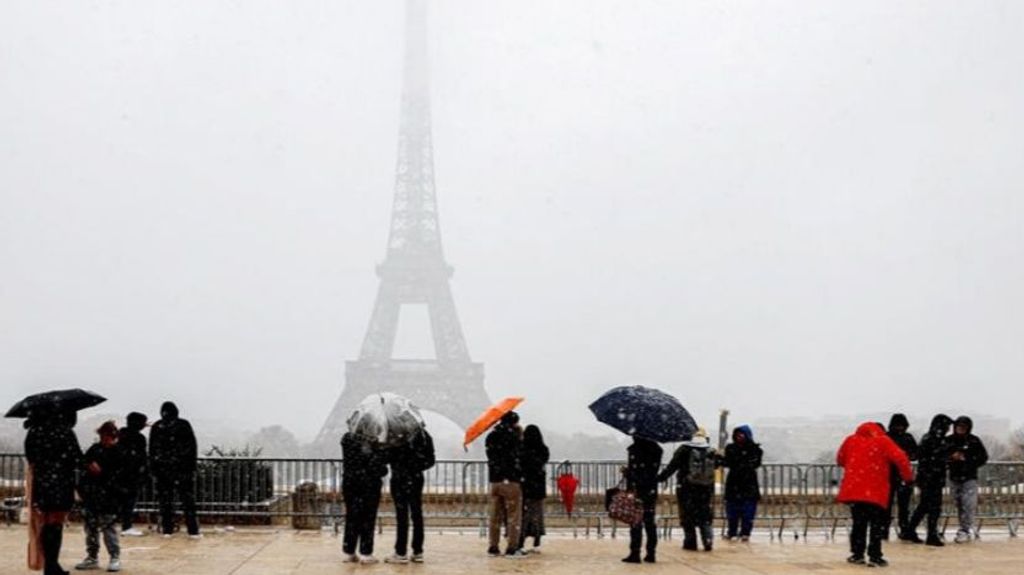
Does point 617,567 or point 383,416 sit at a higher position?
point 383,416

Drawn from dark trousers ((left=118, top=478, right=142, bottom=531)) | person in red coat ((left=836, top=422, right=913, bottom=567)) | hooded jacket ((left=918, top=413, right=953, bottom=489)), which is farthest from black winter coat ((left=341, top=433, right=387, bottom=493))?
hooded jacket ((left=918, top=413, right=953, bottom=489))

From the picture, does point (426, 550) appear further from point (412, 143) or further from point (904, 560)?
point (412, 143)

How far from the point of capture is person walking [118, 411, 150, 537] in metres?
11.5

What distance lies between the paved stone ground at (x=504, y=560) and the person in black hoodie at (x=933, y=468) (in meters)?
0.34

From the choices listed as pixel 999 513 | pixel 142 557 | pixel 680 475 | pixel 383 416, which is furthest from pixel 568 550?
pixel 999 513

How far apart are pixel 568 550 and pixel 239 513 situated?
477cm

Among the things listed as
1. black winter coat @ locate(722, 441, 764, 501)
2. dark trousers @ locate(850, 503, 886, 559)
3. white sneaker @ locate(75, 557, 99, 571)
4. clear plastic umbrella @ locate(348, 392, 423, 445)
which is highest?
clear plastic umbrella @ locate(348, 392, 423, 445)

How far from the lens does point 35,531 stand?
32.7 feet

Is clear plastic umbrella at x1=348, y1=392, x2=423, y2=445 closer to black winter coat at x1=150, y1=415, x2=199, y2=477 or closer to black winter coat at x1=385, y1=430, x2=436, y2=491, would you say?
black winter coat at x1=385, y1=430, x2=436, y2=491

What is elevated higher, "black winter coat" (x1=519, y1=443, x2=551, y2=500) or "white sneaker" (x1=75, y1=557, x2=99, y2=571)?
"black winter coat" (x1=519, y1=443, x2=551, y2=500)

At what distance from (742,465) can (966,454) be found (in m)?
2.39

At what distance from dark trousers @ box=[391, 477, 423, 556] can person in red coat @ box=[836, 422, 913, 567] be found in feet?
12.4

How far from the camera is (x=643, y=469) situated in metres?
12.1

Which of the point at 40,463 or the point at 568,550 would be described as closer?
the point at 40,463
